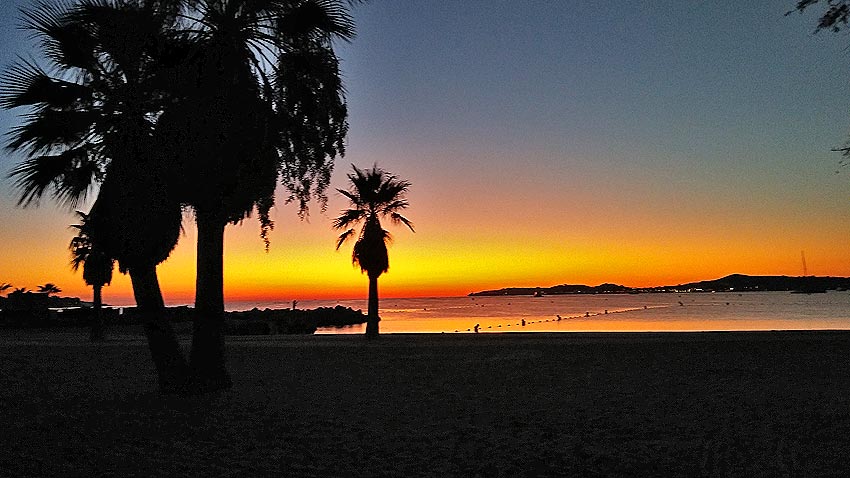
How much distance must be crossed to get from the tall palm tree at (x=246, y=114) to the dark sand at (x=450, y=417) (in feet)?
8.55

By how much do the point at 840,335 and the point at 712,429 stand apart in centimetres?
1401

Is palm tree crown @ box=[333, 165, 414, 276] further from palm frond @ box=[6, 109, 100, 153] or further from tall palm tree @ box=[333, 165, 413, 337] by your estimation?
palm frond @ box=[6, 109, 100, 153]

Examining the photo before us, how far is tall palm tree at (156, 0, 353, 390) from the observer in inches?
389

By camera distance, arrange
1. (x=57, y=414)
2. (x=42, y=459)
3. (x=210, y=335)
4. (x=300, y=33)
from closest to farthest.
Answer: (x=42, y=459) < (x=57, y=414) < (x=300, y=33) < (x=210, y=335)

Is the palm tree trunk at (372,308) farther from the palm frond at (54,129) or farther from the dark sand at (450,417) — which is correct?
the palm frond at (54,129)

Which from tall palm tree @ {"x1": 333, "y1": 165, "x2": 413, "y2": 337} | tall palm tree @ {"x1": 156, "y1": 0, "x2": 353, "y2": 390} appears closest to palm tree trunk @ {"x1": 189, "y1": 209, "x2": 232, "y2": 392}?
tall palm tree @ {"x1": 156, "y1": 0, "x2": 353, "y2": 390}

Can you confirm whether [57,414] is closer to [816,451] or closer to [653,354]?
[816,451]

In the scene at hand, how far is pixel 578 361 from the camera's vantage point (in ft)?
52.4

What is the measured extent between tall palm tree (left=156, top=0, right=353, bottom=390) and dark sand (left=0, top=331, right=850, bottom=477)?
8.55 feet

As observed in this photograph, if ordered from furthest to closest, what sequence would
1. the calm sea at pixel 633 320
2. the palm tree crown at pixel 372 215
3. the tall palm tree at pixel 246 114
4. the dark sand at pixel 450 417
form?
the calm sea at pixel 633 320
the palm tree crown at pixel 372 215
the tall palm tree at pixel 246 114
the dark sand at pixel 450 417

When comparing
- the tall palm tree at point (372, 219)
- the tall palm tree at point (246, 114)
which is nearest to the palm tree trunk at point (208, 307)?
the tall palm tree at point (246, 114)

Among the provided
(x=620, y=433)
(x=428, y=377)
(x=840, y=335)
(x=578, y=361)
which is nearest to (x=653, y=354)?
(x=578, y=361)

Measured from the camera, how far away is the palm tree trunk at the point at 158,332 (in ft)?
36.2

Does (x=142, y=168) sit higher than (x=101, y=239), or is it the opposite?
(x=142, y=168)
